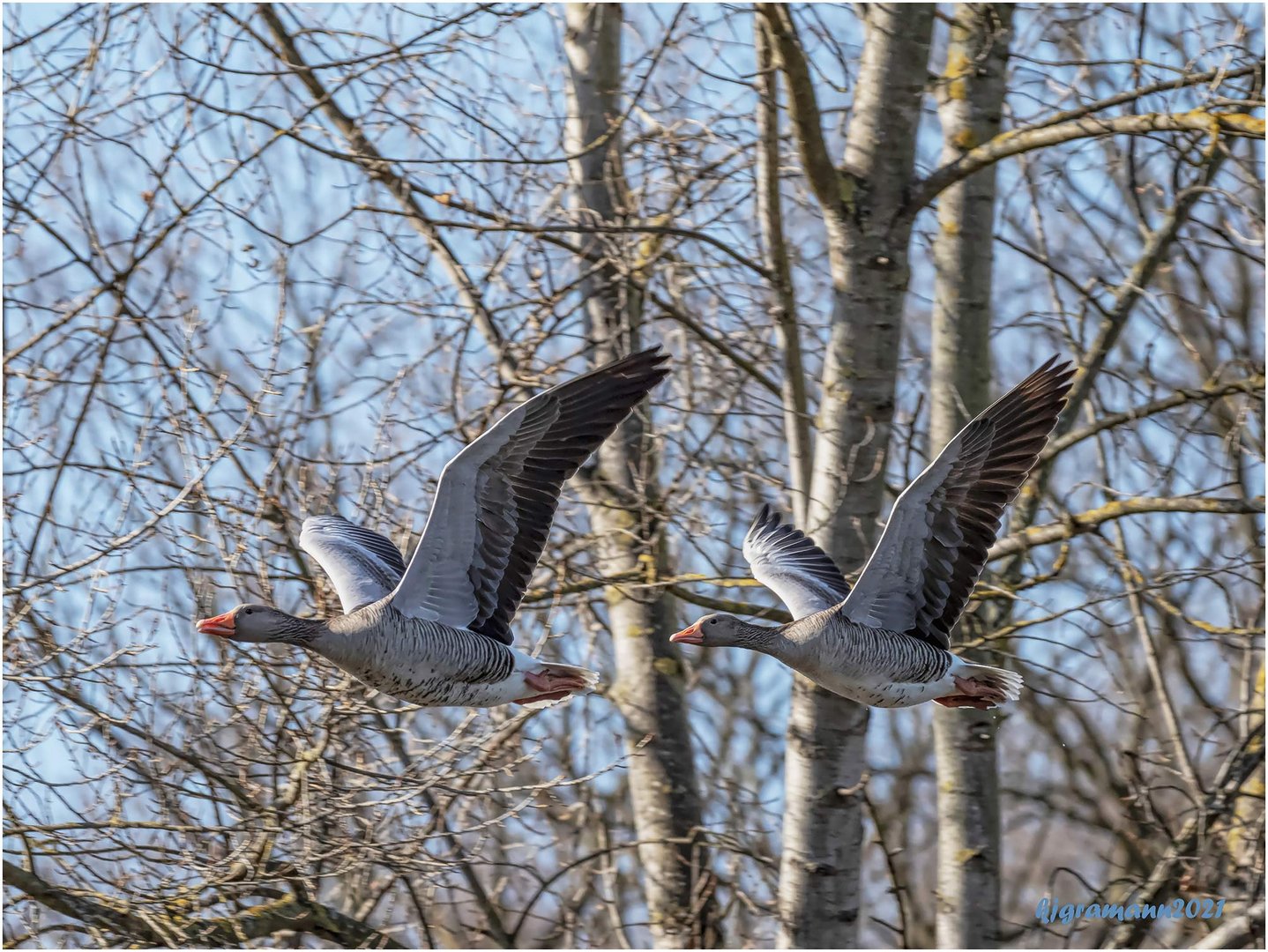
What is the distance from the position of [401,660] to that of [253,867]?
142 cm

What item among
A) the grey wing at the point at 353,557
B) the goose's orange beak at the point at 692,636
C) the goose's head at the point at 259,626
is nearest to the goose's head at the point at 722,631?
the goose's orange beak at the point at 692,636

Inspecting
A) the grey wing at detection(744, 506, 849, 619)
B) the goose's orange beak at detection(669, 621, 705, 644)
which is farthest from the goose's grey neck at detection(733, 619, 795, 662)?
the grey wing at detection(744, 506, 849, 619)

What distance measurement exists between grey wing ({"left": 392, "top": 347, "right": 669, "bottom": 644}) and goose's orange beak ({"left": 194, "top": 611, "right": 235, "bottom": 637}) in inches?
23.3

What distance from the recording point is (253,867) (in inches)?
242

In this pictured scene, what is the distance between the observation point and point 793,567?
6.96 meters

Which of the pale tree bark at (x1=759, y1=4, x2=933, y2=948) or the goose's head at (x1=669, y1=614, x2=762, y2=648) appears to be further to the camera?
the pale tree bark at (x1=759, y1=4, x2=933, y2=948)

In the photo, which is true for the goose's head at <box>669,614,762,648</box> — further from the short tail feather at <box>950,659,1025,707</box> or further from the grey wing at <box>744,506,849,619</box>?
the short tail feather at <box>950,659,1025,707</box>

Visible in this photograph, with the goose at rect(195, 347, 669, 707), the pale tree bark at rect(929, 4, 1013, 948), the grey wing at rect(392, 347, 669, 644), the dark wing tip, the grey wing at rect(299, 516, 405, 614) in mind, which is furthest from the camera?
the pale tree bark at rect(929, 4, 1013, 948)

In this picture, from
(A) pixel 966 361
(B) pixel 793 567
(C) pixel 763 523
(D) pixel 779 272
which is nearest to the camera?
(B) pixel 793 567

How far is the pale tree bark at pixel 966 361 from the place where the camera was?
834 cm

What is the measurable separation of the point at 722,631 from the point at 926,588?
856mm

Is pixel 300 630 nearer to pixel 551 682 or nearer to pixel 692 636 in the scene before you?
pixel 551 682

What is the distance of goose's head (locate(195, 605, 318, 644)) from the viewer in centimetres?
541

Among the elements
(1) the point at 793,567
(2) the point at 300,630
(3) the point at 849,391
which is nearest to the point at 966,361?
(3) the point at 849,391
